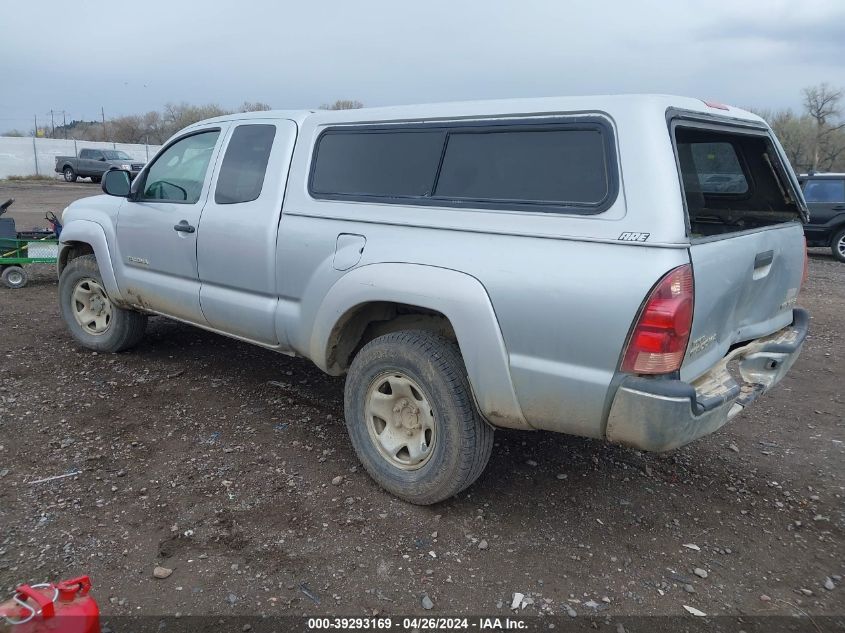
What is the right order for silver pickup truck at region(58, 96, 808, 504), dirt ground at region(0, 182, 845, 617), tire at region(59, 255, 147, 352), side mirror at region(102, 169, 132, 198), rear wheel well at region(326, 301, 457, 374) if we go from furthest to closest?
tire at region(59, 255, 147, 352), side mirror at region(102, 169, 132, 198), rear wheel well at region(326, 301, 457, 374), dirt ground at region(0, 182, 845, 617), silver pickup truck at region(58, 96, 808, 504)

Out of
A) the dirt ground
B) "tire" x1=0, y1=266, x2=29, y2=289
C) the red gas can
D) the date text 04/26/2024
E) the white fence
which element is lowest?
the date text 04/26/2024

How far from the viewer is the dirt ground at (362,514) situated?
9.34 feet

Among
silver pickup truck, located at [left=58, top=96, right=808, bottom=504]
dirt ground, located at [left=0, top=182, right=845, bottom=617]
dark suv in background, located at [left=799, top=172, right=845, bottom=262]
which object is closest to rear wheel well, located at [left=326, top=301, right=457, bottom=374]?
silver pickup truck, located at [left=58, top=96, right=808, bottom=504]

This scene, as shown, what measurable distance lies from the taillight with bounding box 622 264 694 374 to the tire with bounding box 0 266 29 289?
27.0 ft

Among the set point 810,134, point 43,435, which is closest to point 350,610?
point 43,435

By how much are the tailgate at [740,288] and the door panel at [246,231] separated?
2378mm

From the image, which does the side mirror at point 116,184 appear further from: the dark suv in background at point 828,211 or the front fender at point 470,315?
the dark suv in background at point 828,211

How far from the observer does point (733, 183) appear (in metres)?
4.26

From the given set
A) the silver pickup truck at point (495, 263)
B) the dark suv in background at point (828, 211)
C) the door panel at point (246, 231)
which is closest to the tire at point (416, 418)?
the silver pickup truck at point (495, 263)

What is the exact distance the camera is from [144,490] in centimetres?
357

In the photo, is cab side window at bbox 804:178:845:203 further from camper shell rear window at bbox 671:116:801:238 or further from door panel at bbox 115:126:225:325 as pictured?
door panel at bbox 115:126:225:325

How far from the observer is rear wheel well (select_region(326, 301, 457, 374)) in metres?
3.54

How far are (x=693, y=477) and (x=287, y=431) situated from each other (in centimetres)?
249

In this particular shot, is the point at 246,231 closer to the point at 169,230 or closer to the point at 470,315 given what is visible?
the point at 169,230
